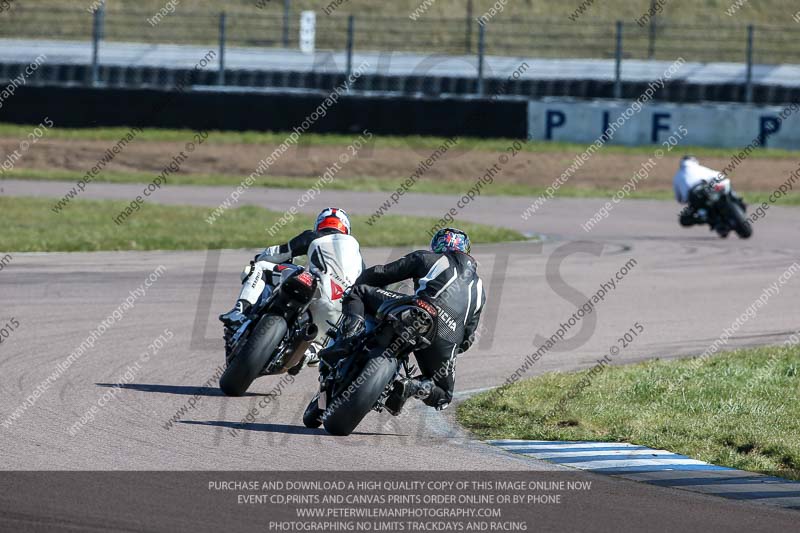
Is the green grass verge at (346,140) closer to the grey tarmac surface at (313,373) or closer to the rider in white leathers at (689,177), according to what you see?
the grey tarmac surface at (313,373)

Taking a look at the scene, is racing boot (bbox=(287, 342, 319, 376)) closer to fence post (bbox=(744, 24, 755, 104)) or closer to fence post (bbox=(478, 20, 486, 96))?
fence post (bbox=(478, 20, 486, 96))

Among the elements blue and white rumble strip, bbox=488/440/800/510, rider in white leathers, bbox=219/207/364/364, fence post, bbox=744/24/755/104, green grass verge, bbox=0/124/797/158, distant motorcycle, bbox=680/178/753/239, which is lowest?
green grass verge, bbox=0/124/797/158

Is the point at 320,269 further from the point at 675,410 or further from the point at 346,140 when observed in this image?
the point at 346,140

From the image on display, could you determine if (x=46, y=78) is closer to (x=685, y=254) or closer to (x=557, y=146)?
(x=557, y=146)

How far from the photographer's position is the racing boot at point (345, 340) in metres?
8.66

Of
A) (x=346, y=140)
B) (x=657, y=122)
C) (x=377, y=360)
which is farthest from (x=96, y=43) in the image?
(x=377, y=360)

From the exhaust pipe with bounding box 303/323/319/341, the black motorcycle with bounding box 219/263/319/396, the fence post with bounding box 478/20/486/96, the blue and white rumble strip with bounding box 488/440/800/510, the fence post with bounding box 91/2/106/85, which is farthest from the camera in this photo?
the fence post with bounding box 91/2/106/85

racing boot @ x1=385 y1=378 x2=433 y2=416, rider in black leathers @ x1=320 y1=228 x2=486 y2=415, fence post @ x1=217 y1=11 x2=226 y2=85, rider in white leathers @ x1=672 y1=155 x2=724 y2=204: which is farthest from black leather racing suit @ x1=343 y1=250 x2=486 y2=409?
fence post @ x1=217 y1=11 x2=226 y2=85

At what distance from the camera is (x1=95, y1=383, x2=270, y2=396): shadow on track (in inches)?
395

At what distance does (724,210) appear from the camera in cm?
2158

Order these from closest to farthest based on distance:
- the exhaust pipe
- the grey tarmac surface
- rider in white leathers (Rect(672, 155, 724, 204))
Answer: the grey tarmac surface
the exhaust pipe
rider in white leathers (Rect(672, 155, 724, 204))

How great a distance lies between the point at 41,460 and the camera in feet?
24.7

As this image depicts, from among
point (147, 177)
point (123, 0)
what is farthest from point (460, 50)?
point (123, 0)

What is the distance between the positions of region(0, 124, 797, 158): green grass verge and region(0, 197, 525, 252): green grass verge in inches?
240
